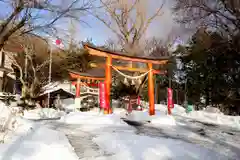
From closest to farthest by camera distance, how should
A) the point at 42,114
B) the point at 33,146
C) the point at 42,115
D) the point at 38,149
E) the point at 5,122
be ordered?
1. the point at 38,149
2. the point at 33,146
3. the point at 5,122
4. the point at 42,115
5. the point at 42,114

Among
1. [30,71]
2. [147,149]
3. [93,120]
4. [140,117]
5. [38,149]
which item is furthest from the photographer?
[30,71]

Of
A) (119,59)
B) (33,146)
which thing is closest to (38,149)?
(33,146)

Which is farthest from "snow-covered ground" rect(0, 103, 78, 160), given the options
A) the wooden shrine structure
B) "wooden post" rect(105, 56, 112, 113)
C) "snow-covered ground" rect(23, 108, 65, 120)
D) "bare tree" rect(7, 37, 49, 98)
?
"bare tree" rect(7, 37, 49, 98)

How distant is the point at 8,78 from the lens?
83.1ft

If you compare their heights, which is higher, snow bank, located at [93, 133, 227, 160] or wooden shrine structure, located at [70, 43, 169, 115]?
wooden shrine structure, located at [70, 43, 169, 115]

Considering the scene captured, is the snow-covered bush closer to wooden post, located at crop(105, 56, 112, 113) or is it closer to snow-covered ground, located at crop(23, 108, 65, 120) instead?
wooden post, located at crop(105, 56, 112, 113)

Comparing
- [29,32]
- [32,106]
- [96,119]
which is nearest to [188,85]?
[32,106]

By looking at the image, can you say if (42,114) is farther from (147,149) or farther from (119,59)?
(147,149)

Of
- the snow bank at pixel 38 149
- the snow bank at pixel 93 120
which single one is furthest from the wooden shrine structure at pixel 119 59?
the snow bank at pixel 38 149

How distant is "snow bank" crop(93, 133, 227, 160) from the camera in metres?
5.02

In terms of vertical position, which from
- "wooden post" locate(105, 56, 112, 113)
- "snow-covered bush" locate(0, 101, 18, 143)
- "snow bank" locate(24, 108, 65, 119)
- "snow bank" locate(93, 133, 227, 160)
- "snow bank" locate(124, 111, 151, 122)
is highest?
"wooden post" locate(105, 56, 112, 113)

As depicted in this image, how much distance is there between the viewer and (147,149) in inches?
Result: 212

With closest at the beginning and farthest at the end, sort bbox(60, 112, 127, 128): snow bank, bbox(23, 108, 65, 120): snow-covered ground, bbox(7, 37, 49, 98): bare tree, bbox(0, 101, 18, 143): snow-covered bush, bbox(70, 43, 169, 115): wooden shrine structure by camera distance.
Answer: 1. bbox(0, 101, 18, 143): snow-covered bush
2. bbox(60, 112, 127, 128): snow bank
3. bbox(70, 43, 169, 115): wooden shrine structure
4. bbox(23, 108, 65, 120): snow-covered ground
5. bbox(7, 37, 49, 98): bare tree

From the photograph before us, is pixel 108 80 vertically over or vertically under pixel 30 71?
under
